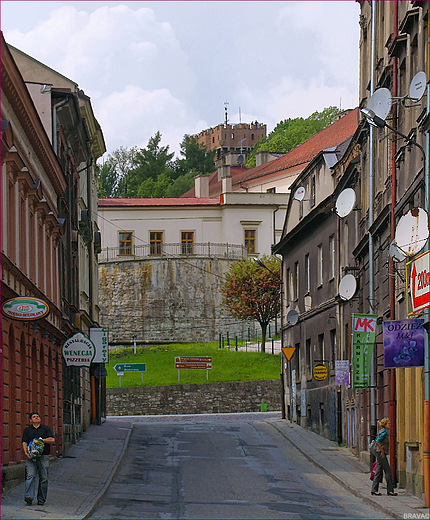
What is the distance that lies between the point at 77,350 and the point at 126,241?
50303 mm

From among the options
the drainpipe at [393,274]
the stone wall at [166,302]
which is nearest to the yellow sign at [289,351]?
the drainpipe at [393,274]

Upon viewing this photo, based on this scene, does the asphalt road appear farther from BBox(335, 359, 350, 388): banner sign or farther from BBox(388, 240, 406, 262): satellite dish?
BBox(388, 240, 406, 262): satellite dish

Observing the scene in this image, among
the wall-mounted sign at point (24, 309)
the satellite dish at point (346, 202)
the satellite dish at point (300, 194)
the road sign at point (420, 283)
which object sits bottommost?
the wall-mounted sign at point (24, 309)

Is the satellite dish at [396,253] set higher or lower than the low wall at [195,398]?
higher

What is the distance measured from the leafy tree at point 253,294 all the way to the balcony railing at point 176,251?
25.5 ft

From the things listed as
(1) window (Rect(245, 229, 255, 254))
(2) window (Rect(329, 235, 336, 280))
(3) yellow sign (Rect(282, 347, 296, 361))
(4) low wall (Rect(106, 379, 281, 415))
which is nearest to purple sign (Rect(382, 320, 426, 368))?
(2) window (Rect(329, 235, 336, 280))

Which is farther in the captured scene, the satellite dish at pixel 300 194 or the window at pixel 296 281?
the window at pixel 296 281

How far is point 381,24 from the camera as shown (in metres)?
25.5

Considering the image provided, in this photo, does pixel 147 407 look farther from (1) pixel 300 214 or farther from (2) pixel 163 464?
(2) pixel 163 464

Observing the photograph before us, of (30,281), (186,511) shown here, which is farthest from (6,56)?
(186,511)

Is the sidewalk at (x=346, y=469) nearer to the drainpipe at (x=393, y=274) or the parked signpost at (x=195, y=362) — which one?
the drainpipe at (x=393, y=274)

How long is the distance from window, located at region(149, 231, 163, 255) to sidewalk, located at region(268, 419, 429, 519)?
39.4 meters

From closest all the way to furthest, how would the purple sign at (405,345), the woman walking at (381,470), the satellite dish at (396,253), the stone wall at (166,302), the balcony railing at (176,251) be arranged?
the purple sign at (405,345) → the woman walking at (381,470) → the satellite dish at (396,253) → the stone wall at (166,302) → the balcony railing at (176,251)

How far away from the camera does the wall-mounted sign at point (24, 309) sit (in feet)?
56.2
